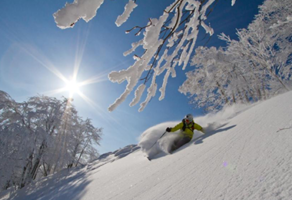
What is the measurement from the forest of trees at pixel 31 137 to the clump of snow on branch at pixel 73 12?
8198 millimetres

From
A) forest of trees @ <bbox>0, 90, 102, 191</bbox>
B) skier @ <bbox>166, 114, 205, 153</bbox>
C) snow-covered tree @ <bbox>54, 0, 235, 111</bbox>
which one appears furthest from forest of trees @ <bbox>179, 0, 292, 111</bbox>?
forest of trees @ <bbox>0, 90, 102, 191</bbox>

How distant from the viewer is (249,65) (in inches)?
378

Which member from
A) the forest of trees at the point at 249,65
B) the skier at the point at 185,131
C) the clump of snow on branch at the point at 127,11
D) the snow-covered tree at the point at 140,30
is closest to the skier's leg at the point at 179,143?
the skier at the point at 185,131

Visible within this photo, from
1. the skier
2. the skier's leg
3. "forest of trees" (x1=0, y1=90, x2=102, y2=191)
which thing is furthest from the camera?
"forest of trees" (x1=0, y1=90, x2=102, y2=191)

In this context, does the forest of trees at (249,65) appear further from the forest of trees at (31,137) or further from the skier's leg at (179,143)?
the forest of trees at (31,137)

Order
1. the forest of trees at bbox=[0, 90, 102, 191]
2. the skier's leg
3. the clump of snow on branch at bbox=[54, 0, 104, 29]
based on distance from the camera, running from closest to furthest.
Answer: the clump of snow on branch at bbox=[54, 0, 104, 29] → the skier's leg → the forest of trees at bbox=[0, 90, 102, 191]

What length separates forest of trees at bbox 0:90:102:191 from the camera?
19.9ft

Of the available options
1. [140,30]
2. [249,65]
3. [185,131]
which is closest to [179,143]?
[185,131]

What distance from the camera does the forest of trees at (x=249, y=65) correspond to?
6719mm

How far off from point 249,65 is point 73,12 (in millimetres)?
12159

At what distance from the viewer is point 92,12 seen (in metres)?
0.63

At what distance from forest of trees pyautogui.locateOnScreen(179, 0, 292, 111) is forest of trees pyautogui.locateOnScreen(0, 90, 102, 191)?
10324 mm

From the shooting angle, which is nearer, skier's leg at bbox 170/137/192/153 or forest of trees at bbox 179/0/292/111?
skier's leg at bbox 170/137/192/153

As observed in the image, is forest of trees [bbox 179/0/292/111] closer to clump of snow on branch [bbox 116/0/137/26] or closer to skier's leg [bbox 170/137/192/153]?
skier's leg [bbox 170/137/192/153]
